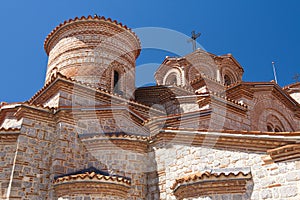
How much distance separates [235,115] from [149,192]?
3.60 meters

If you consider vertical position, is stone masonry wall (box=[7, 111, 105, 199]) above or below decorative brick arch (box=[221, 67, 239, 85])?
below

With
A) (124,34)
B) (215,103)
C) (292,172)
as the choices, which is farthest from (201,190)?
(124,34)

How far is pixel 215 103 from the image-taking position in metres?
8.23

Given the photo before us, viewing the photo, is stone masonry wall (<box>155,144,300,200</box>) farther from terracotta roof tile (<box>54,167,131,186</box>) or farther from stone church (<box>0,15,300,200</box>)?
terracotta roof tile (<box>54,167,131,186</box>)

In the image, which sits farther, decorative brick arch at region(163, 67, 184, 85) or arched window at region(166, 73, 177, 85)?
arched window at region(166, 73, 177, 85)

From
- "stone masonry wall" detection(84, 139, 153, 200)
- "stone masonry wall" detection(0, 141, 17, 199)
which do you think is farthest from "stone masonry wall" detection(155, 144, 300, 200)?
"stone masonry wall" detection(0, 141, 17, 199)

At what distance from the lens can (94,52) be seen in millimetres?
10180

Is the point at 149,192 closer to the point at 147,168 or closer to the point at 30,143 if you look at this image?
the point at 147,168

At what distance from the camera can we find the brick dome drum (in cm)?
986

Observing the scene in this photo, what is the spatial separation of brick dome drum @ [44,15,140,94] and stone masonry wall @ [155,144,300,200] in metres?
4.28

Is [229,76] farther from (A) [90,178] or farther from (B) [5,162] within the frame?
(B) [5,162]

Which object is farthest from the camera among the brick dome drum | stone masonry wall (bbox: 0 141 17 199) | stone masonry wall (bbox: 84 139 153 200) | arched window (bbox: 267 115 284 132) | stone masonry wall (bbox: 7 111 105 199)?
the brick dome drum

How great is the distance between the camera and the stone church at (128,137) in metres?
4.83

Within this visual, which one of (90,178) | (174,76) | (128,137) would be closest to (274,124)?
(128,137)
